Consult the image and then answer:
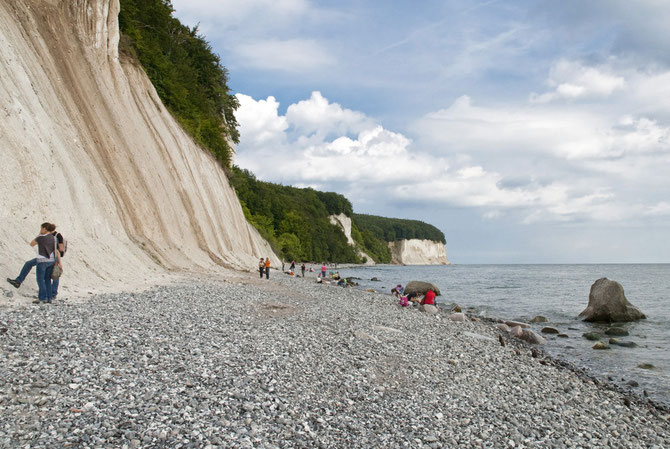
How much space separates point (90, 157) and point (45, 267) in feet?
31.5

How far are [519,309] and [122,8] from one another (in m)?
28.2

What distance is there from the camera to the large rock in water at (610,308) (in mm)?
21766

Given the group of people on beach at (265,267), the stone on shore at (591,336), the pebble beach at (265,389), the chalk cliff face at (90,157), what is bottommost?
the stone on shore at (591,336)

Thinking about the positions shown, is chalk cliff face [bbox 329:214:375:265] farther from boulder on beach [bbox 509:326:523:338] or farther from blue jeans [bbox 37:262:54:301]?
blue jeans [bbox 37:262:54:301]

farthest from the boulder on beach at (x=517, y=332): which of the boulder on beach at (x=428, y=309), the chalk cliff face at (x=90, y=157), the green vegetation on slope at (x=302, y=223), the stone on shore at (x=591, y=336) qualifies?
the green vegetation on slope at (x=302, y=223)

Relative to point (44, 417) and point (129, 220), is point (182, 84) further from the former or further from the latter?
point (44, 417)

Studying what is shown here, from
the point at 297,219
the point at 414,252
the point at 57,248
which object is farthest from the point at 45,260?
the point at 414,252

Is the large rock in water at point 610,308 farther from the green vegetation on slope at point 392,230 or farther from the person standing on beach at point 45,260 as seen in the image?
the green vegetation on slope at point 392,230

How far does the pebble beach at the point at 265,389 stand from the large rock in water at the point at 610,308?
12.6 meters

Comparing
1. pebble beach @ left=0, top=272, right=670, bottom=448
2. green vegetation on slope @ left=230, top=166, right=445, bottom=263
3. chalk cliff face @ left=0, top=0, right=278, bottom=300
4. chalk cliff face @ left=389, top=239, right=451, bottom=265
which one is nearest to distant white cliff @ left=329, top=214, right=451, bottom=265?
chalk cliff face @ left=389, top=239, right=451, bottom=265

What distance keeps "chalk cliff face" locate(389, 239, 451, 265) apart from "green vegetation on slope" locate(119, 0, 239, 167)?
14201cm

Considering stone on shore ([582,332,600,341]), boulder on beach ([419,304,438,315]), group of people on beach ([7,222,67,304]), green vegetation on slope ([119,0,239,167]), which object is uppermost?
green vegetation on slope ([119,0,239,167])

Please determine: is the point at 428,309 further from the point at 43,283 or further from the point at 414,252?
the point at 414,252

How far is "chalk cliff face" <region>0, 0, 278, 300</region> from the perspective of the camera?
42.9 ft
